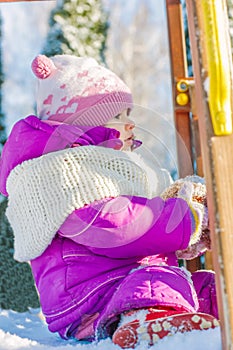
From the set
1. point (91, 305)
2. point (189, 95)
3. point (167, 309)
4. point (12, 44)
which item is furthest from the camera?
point (12, 44)

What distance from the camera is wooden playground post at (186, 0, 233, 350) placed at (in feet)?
2.77

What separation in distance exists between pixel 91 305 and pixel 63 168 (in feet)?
0.95

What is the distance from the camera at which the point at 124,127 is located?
1.58 metres

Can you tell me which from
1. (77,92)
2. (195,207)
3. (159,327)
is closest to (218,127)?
(159,327)

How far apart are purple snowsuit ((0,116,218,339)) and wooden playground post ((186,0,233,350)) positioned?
1.33ft

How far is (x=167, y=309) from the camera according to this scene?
1.25m

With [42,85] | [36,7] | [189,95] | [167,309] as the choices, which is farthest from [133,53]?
[167,309]

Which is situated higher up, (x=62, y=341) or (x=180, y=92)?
(x=180, y=92)

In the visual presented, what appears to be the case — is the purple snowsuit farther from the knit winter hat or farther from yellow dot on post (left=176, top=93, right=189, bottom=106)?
yellow dot on post (left=176, top=93, right=189, bottom=106)

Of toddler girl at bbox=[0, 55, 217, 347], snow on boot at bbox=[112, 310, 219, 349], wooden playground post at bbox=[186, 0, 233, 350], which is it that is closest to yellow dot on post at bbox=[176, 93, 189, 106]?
toddler girl at bbox=[0, 55, 217, 347]

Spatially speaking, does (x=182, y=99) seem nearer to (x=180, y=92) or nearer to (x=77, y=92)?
(x=180, y=92)

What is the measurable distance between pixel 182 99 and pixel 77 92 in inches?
33.3

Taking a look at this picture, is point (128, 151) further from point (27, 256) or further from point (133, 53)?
point (133, 53)

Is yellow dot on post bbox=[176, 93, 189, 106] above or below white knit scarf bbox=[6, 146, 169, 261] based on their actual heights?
above
